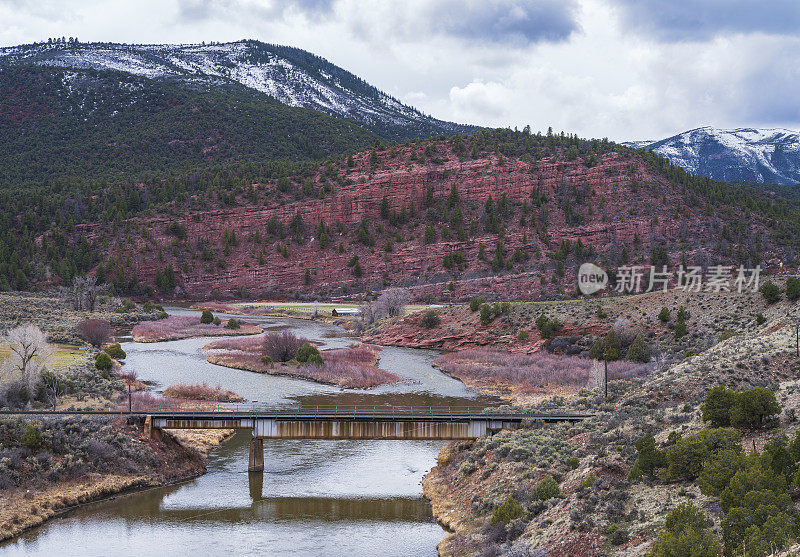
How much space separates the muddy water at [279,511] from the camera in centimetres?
2770

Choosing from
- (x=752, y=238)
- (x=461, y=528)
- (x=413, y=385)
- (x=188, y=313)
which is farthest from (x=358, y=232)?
(x=461, y=528)

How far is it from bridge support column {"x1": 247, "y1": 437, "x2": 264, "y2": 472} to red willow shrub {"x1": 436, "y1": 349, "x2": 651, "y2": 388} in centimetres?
2752

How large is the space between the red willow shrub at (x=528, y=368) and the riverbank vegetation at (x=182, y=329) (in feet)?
96.7

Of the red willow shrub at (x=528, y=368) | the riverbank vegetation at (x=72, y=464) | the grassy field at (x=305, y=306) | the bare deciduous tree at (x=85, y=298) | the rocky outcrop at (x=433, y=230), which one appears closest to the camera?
the riverbank vegetation at (x=72, y=464)

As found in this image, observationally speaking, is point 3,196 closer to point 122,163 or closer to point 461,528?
point 122,163

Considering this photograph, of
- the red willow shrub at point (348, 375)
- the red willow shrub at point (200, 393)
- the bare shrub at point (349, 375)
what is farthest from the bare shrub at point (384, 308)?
the red willow shrub at point (200, 393)

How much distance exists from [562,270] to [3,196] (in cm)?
11188

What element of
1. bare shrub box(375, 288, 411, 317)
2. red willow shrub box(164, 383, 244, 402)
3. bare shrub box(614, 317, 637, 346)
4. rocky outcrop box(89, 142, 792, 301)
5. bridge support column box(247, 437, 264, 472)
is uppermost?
rocky outcrop box(89, 142, 792, 301)

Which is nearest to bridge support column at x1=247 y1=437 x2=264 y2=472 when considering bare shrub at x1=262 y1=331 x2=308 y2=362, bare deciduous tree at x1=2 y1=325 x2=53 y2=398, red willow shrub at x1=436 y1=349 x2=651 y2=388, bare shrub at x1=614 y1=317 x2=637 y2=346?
bare deciduous tree at x1=2 y1=325 x2=53 y2=398

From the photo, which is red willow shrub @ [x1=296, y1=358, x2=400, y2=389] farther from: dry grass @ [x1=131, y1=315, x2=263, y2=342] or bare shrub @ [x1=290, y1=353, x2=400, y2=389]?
dry grass @ [x1=131, y1=315, x2=263, y2=342]

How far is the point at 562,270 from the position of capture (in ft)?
364

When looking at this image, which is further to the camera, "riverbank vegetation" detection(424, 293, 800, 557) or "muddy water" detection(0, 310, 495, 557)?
"muddy water" detection(0, 310, 495, 557)

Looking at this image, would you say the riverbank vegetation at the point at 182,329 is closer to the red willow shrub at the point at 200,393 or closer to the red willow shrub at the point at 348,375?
the red willow shrub at the point at 348,375

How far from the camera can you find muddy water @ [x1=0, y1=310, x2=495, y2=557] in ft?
90.9
